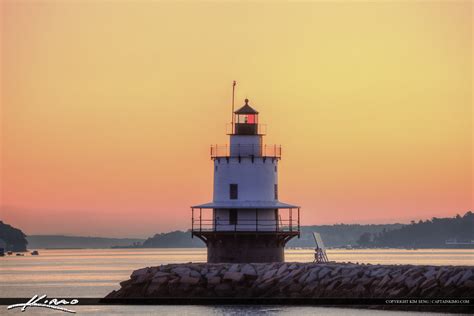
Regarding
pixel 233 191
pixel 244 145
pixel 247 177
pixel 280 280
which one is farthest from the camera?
pixel 244 145

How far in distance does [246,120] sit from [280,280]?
9.25 m

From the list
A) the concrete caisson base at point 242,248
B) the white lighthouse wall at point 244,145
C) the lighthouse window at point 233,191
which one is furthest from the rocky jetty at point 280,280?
the white lighthouse wall at point 244,145

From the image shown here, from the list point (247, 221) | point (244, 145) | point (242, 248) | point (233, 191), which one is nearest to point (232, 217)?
point (247, 221)

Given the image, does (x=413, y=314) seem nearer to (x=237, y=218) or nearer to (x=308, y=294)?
(x=308, y=294)

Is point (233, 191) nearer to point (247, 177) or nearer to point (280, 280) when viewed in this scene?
point (247, 177)

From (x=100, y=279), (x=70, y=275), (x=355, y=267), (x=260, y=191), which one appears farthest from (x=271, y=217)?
(x=70, y=275)

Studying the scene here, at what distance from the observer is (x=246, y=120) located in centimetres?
6931

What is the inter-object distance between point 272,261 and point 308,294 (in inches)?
210

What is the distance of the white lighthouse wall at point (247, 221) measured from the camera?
67875mm

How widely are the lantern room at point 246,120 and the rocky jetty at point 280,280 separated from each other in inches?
286

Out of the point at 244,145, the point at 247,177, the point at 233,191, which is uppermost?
the point at 244,145

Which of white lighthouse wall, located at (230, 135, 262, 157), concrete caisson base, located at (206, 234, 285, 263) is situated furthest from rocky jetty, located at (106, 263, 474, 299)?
white lighthouse wall, located at (230, 135, 262, 157)

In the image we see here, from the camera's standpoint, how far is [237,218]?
67938 millimetres

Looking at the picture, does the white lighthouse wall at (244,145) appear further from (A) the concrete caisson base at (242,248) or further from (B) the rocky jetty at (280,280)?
(B) the rocky jetty at (280,280)
